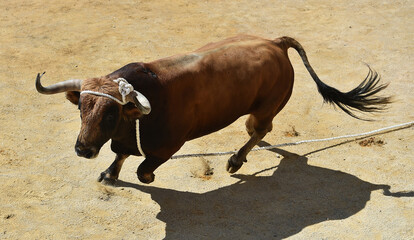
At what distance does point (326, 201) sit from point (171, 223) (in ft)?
6.23

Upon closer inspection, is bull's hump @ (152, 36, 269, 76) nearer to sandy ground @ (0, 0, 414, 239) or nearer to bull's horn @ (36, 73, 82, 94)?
bull's horn @ (36, 73, 82, 94)

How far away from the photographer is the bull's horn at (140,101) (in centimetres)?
568

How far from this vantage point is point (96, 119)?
5648 millimetres

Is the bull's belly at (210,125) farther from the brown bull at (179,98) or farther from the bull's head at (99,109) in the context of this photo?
the bull's head at (99,109)

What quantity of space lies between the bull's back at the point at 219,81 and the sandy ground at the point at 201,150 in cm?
97

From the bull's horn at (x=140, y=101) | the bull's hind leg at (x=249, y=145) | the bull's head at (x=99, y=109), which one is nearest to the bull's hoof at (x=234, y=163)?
the bull's hind leg at (x=249, y=145)

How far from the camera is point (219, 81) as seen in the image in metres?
6.60

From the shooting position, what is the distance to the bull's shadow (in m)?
6.32

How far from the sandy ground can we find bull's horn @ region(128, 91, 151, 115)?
1389 mm

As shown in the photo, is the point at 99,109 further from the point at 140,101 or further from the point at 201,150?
the point at 201,150

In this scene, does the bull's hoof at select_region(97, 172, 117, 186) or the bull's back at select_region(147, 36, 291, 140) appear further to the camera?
the bull's hoof at select_region(97, 172, 117, 186)

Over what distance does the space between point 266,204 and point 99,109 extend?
7.79 ft

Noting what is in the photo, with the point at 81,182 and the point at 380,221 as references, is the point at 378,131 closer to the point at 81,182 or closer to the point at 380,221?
the point at 380,221

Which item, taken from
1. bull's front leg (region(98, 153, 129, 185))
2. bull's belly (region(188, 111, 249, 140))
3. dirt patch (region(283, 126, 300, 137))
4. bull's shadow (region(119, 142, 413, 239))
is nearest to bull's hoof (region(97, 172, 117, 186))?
bull's front leg (region(98, 153, 129, 185))
